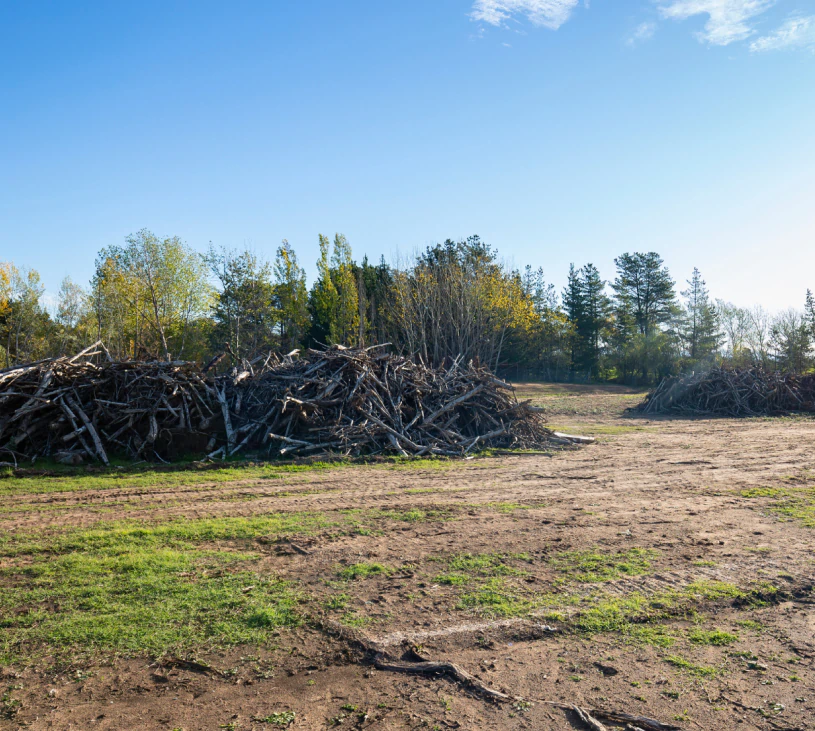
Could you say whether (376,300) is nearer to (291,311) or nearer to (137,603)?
(291,311)

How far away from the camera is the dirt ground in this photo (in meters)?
3.16

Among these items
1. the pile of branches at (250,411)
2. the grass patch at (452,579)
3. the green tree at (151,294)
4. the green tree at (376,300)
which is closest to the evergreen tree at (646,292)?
the green tree at (376,300)

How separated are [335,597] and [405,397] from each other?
9223 millimetres

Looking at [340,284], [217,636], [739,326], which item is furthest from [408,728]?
[739,326]

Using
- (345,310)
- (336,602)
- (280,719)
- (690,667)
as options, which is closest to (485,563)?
(336,602)

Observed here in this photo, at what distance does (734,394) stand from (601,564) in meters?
22.4

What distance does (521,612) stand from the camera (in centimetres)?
430

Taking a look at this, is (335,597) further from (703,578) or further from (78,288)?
(78,288)

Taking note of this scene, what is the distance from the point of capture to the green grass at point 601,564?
16.6 ft

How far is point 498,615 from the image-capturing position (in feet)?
14.0

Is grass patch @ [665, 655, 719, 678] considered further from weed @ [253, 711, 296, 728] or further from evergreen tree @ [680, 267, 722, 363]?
evergreen tree @ [680, 267, 722, 363]

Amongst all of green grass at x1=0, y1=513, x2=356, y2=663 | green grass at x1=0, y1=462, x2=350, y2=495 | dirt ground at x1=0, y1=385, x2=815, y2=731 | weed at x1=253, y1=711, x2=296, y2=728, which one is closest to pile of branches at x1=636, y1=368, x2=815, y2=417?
dirt ground at x1=0, y1=385, x2=815, y2=731

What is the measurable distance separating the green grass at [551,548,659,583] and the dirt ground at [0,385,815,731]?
26 mm

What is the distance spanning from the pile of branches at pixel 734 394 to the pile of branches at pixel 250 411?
13.4m
